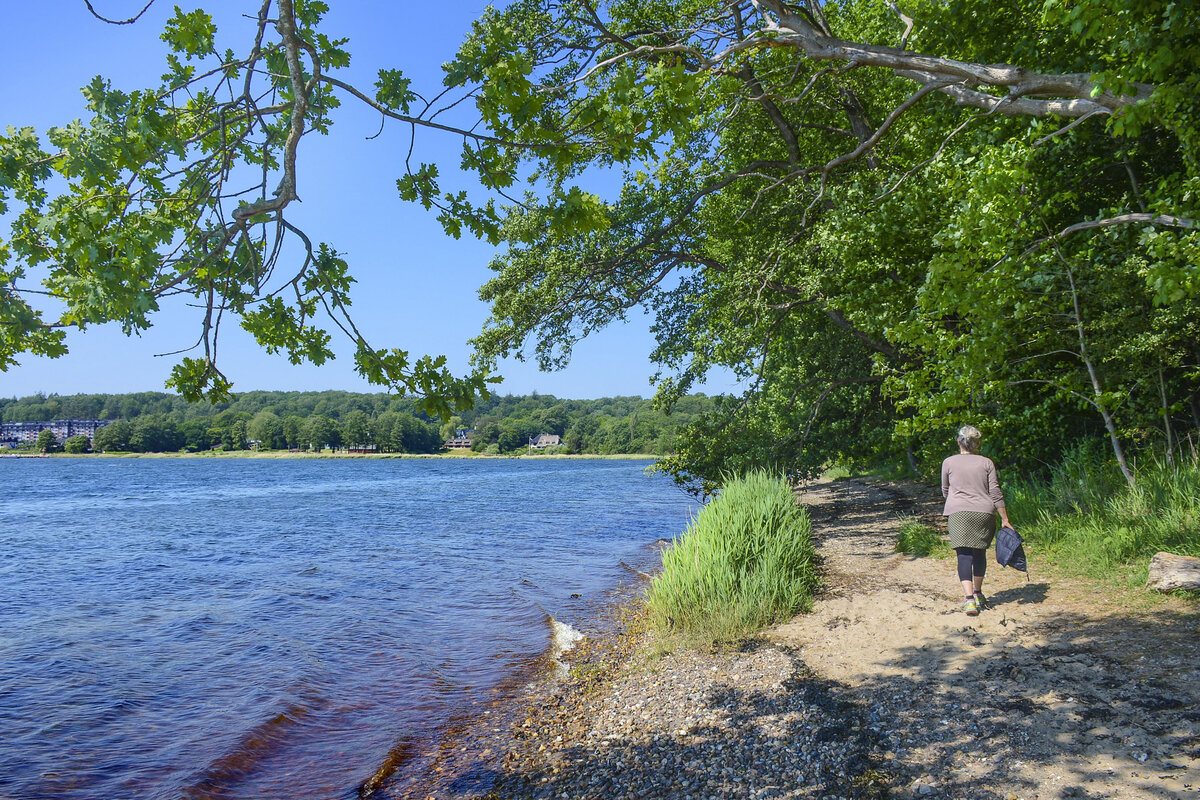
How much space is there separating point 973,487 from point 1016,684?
2.65 metres

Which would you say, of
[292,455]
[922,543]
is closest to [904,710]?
[922,543]

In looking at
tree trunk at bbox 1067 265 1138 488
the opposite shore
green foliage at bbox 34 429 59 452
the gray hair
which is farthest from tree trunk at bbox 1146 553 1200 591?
green foliage at bbox 34 429 59 452

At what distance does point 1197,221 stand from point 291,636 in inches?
498

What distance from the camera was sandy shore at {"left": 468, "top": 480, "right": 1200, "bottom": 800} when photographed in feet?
13.4

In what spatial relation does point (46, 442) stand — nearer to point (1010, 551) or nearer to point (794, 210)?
point (794, 210)

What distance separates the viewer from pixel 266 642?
10844 millimetres

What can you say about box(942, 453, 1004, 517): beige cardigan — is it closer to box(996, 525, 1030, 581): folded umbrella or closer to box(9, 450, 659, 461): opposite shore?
box(996, 525, 1030, 581): folded umbrella

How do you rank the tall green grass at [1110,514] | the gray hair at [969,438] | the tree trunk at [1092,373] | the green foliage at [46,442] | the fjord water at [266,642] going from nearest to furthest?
the fjord water at [266,642] < the gray hair at [969,438] < the tall green grass at [1110,514] < the tree trunk at [1092,373] < the green foliage at [46,442]

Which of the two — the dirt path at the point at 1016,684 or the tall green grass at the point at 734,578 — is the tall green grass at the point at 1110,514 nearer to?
the dirt path at the point at 1016,684

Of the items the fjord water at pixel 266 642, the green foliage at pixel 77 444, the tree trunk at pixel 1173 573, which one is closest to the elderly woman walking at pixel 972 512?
the tree trunk at pixel 1173 573

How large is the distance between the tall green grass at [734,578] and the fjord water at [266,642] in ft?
6.98

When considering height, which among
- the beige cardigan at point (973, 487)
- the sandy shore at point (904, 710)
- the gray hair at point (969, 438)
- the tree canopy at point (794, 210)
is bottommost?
the sandy shore at point (904, 710)

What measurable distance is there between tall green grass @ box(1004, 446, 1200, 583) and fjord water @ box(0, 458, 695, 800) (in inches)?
274

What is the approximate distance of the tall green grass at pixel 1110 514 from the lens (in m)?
7.74
